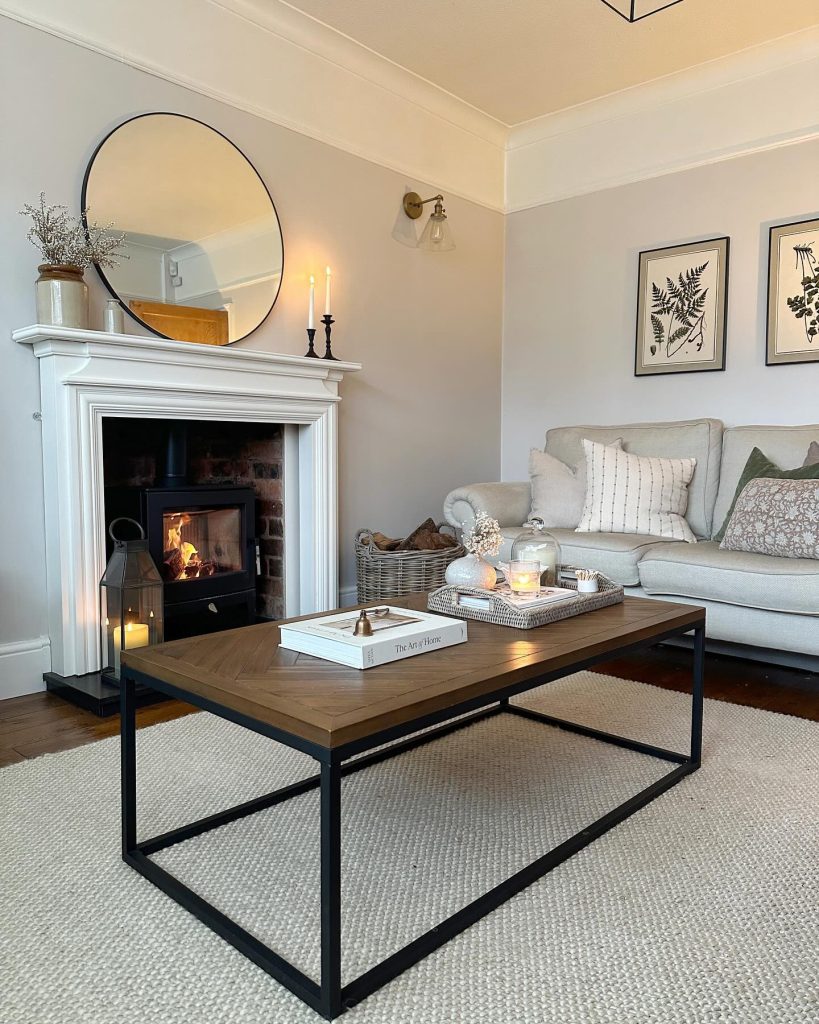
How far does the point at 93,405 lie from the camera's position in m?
2.48

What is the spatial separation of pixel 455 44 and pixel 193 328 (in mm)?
1711

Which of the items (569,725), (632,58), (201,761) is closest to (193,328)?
(201,761)

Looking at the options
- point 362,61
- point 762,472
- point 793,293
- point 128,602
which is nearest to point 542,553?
point 128,602

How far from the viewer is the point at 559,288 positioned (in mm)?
4242

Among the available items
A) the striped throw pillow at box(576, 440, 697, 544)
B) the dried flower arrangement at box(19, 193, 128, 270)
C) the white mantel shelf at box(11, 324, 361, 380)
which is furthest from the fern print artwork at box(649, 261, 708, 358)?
the dried flower arrangement at box(19, 193, 128, 270)

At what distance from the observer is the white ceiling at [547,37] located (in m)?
3.07

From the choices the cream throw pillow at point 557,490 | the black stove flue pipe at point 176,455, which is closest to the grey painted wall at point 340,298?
the black stove flue pipe at point 176,455

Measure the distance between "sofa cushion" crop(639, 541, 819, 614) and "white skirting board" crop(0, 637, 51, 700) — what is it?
2112 millimetres

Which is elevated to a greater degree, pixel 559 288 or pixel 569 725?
pixel 559 288

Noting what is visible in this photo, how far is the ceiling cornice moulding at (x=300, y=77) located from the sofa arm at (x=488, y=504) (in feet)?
5.25

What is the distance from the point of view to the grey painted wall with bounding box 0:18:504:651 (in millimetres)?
2473

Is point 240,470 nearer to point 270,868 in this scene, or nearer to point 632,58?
point 270,868

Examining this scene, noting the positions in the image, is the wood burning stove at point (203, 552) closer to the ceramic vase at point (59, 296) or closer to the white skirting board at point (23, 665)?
the white skirting board at point (23, 665)

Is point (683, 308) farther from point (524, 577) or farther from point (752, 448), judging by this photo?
point (524, 577)
